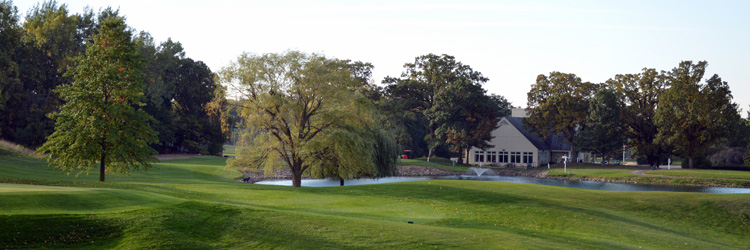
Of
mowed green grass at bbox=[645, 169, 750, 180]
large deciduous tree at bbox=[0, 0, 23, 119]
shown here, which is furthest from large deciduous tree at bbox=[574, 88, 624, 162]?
large deciduous tree at bbox=[0, 0, 23, 119]

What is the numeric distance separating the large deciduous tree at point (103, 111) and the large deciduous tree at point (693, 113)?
60.4 meters

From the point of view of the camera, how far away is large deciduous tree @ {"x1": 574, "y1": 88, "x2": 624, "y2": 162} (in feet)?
230

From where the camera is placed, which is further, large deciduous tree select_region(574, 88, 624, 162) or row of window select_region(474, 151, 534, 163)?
row of window select_region(474, 151, 534, 163)

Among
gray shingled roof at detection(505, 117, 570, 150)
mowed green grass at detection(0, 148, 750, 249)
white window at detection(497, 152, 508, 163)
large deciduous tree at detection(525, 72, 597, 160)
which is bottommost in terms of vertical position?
mowed green grass at detection(0, 148, 750, 249)

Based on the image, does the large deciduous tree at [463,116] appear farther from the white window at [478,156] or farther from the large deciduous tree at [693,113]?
the large deciduous tree at [693,113]

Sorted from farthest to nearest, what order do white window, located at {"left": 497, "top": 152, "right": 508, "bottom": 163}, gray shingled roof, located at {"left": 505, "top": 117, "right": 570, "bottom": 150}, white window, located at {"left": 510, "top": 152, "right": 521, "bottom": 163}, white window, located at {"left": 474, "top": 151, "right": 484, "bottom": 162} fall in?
white window, located at {"left": 474, "top": 151, "right": 484, "bottom": 162} → white window, located at {"left": 497, "top": 152, "right": 508, "bottom": 163} → white window, located at {"left": 510, "top": 152, "right": 521, "bottom": 163} → gray shingled roof, located at {"left": 505, "top": 117, "right": 570, "bottom": 150}

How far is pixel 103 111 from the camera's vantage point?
1084 inches

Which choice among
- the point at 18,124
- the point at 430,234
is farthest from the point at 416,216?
the point at 18,124

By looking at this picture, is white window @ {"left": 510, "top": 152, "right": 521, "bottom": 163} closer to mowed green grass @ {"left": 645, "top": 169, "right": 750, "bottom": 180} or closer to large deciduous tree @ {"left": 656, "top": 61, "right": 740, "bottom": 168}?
large deciduous tree @ {"left": 656, "top": 61, "right": 740, "bottom": 168}

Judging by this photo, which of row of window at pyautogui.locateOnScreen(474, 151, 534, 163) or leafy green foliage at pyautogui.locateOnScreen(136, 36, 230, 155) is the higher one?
leafy green foliage at pyautogui.locateOnScreen(136, 36, 230, 155)

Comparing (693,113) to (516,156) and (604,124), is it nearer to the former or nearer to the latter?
(604,124)

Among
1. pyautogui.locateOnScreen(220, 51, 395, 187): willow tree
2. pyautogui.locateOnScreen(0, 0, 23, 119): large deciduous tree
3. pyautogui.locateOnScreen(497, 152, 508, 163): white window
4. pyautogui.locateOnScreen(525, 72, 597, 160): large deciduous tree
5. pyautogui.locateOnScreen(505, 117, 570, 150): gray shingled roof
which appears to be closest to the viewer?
pyautogui.locateOnScreen(220, 51, 395, 187): willow tree

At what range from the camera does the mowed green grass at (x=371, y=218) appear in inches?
534

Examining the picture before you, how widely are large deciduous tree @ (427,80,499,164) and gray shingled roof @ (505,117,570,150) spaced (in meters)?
6.43
